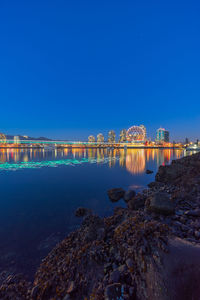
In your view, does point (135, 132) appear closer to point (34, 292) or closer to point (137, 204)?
point (137, 204)

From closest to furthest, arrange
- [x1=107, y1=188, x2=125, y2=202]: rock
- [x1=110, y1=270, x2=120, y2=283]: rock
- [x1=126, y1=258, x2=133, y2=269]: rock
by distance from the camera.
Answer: [x1=110, y1=270, x2=120, y2=283]: rock < [x1=126, y1=258, x2=133, y2=269]: rock < [x1=107, y1=188, x2=125, y2=202]: rock

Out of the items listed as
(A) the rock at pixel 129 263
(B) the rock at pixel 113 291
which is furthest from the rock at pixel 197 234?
(B) the rock at pixel 113 291

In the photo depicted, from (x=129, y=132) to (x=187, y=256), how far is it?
156 metres

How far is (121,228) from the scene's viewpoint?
493 cm

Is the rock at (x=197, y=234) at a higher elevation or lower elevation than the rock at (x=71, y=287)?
higher

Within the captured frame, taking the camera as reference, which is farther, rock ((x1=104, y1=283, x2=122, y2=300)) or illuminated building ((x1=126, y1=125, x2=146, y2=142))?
illuminated building ((x1=126, y1=125, x2=146, y2=142))

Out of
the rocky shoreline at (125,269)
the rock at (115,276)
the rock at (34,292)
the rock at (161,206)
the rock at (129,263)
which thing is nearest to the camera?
the rocky shoreline at (125,269)

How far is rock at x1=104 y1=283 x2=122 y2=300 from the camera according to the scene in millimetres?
2714

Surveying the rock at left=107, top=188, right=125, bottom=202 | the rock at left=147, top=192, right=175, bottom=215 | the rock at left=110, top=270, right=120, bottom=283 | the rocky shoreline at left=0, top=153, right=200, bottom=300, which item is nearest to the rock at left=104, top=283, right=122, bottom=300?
the rocky shoreline at left=0, top=153, right=200, bottom=300

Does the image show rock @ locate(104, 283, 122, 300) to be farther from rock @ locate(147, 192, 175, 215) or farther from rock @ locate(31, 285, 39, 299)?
rock @ locate(147, 192, 175, 215)

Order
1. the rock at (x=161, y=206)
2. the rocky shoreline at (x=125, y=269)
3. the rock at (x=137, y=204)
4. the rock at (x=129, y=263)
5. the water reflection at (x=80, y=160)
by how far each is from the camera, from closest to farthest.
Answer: the rocky shoreline at (x=125, y=269), the rock at (x=129, y=263), the rock at (x=161, y=206), the rock at (x=137, y=204), the water reflection at (x=80, y=160)

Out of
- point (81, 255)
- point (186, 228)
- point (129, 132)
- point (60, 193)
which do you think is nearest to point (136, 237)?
point (81, 255)

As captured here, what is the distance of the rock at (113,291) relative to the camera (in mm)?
2714

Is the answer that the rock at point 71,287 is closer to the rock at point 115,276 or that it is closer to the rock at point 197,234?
the rock at point 115,276
